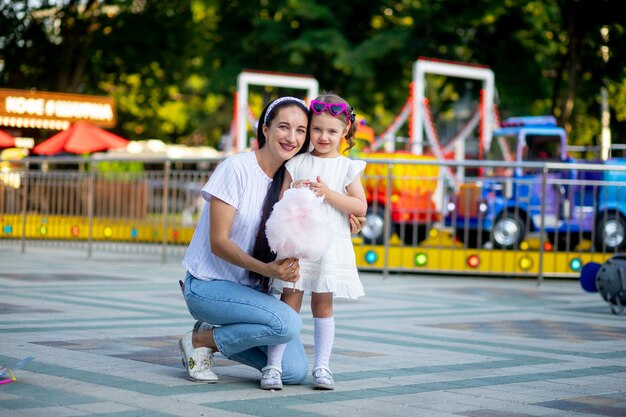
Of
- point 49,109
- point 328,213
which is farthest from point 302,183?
point 49,109

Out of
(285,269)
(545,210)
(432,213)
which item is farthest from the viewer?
(432,213)

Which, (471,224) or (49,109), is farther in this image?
(49,109)

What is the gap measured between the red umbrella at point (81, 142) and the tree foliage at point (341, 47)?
6.39 m

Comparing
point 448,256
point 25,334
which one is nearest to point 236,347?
point 25,334

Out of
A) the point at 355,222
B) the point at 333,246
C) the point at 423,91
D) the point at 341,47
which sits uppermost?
the point at 341,47

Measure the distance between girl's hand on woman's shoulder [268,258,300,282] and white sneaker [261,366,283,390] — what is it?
560mm

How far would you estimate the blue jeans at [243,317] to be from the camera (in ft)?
20.2

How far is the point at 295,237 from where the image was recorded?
5859 millimetres

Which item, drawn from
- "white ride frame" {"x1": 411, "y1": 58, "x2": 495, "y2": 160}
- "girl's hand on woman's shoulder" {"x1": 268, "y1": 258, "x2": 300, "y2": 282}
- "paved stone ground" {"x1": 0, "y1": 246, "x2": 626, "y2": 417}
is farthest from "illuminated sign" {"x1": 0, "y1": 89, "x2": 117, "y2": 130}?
"girl's hand on woman's shoulder" {"x1": 268, "y1": 258, "x2": 300, "y2": 282}

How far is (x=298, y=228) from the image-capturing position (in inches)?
231

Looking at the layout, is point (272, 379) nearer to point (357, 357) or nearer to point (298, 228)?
point (298, 228)

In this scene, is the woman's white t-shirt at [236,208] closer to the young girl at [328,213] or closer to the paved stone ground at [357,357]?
the young girl at [328,213]

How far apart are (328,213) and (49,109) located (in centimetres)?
2339

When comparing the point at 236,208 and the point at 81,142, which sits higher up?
the point at 81,142
